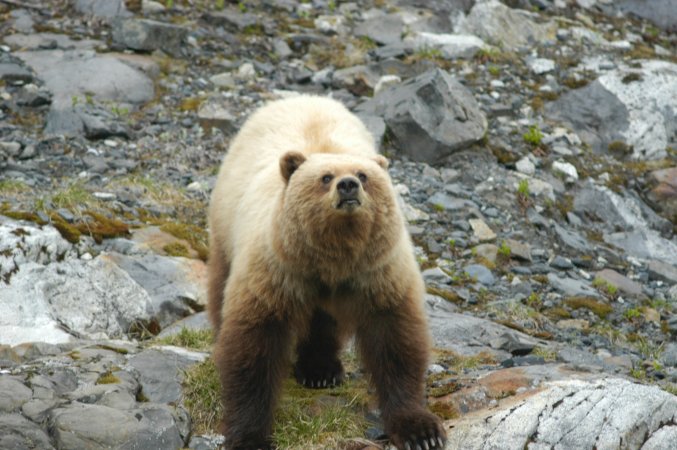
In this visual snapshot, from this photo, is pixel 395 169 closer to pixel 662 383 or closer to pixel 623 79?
pixel 623 79

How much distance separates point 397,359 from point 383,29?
1038 cm

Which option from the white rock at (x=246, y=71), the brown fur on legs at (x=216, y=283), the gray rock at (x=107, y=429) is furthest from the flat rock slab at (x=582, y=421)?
the white rock at (x=246, y=71)

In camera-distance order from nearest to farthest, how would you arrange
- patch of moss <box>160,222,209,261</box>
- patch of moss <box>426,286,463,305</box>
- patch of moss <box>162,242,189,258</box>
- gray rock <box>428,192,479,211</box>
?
patch of moss <box>162,242,189,258</box>, patch of moss <box>160,222,209,261</box>, patch of moss <box>426,286,463,305</box>, gray rock <box>428,192,479,211</box>

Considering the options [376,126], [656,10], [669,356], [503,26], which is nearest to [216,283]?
[669,356]

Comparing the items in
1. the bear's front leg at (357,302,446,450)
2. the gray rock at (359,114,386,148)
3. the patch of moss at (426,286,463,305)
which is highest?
the bear's front leg at (357,302,446,450)

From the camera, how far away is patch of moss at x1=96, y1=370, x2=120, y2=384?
5.95 meters

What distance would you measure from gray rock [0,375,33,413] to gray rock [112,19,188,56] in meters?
9.08

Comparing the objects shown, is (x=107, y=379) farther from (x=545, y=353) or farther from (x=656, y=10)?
(x=656, y=10)

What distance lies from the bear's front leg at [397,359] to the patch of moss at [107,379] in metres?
1.67

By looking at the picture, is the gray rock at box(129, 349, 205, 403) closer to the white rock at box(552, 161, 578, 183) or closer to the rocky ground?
the rocky ground

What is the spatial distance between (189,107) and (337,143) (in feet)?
21.8

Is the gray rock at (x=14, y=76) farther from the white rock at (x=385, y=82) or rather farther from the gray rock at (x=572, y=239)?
the gray rock at (x=572, y=239)

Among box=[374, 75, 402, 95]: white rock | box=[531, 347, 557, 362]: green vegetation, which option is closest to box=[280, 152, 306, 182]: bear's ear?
box=[531, 347, 557, 362]: green vegetation

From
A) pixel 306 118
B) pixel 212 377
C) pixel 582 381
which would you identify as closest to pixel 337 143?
pixel 306 118
